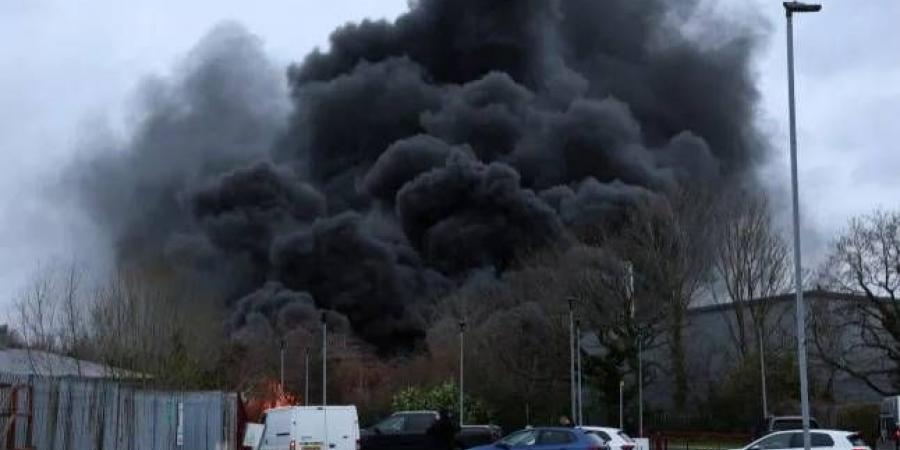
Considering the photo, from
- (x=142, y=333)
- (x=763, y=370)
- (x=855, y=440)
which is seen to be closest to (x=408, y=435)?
(x=142, y=333)

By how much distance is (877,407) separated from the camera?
44.9 m

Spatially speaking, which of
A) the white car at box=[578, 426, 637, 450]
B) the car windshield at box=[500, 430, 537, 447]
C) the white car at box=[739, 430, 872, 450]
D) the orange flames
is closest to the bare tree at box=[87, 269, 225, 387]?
the car windshield at box=[500, 430, 537, 447]

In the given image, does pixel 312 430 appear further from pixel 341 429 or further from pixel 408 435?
pixel 408 435

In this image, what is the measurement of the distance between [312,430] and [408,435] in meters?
10.3

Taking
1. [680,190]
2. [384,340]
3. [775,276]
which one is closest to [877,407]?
[775,276]

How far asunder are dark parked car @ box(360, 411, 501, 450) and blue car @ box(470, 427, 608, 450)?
7.54 metres

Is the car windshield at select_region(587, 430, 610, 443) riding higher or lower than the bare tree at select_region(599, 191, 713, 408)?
lower

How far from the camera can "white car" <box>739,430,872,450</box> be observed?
84.4 ft

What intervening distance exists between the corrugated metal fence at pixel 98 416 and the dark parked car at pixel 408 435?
26.8 ft

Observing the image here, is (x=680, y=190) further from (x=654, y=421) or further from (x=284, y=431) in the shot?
(x=284, y=431)

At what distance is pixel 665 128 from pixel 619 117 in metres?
11.4

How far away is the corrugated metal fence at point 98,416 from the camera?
63.0 ft

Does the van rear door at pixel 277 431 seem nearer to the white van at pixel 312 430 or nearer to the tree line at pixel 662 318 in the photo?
the white van at pixel 312 430

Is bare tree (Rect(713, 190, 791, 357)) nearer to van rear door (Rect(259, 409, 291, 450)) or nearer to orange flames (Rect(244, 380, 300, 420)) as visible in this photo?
orange flames (Rect(244, 380, 300, 420))
